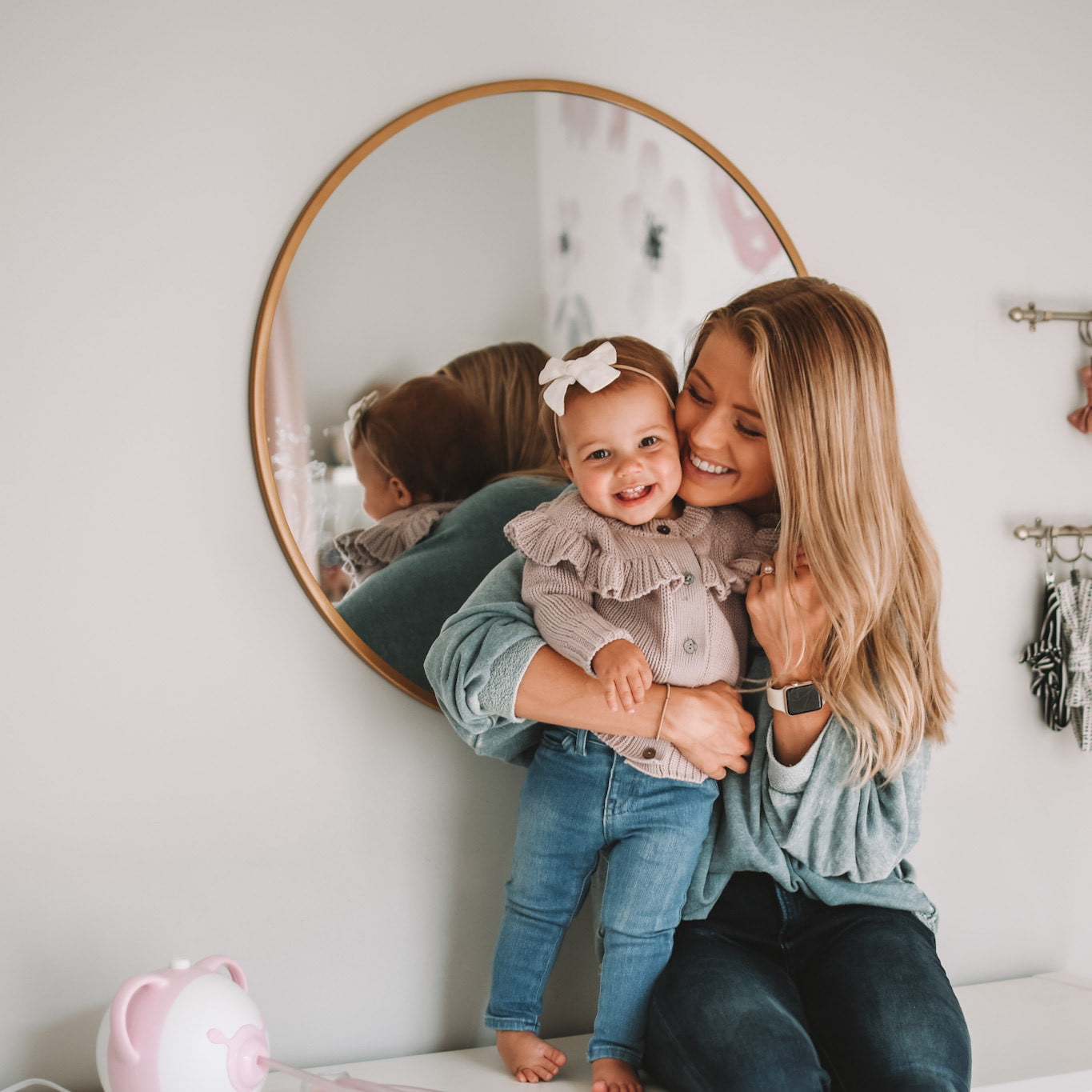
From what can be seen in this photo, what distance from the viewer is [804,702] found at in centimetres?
129

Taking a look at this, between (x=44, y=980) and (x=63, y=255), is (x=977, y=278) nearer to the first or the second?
(x=63, y=255)

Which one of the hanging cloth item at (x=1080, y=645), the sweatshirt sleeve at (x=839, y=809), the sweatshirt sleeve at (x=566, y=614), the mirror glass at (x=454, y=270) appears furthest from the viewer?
the hanging cloth item at (x=1080, y=645)

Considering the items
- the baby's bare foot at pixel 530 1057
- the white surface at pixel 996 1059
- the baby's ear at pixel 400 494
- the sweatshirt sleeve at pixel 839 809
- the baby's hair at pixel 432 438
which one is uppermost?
the baby's hair at pixel 432 438

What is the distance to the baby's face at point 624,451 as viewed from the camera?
129cm

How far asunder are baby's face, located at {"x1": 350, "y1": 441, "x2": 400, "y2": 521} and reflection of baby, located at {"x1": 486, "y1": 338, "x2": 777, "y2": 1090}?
0.82 feet

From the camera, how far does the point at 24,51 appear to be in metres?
1.35

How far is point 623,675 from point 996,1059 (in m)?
0.82

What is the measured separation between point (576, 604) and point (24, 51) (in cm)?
103

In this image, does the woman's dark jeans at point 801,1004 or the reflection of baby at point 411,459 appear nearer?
the woman's dark jeans at point 801,1004

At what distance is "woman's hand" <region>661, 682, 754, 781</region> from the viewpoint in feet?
4.25

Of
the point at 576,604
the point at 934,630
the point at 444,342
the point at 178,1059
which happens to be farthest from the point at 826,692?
the point at 178,1059

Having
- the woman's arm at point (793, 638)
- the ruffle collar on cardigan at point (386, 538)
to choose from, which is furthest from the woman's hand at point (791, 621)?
the ruffle collar on cardigan at point (386, 538)

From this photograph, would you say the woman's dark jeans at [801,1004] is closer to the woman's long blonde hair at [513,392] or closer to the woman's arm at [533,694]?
the woman's arm at [533,694]

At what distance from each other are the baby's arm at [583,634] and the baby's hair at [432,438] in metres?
0.23
